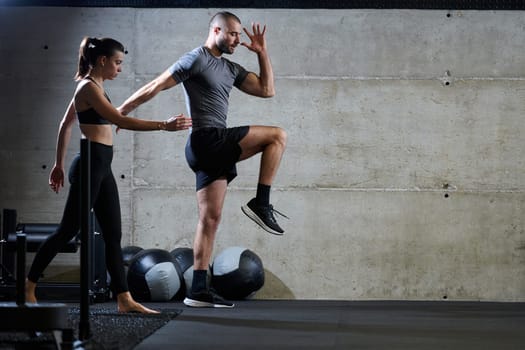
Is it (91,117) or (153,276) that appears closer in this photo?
(91,117)

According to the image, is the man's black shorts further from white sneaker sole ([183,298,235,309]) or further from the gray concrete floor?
the gray concrete floor

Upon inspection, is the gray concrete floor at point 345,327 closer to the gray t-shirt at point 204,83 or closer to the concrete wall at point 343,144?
the concrete wall at point 343,144

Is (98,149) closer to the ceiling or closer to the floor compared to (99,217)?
closer to the ceiling

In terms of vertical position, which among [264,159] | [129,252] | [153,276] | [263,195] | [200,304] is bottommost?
[200,304]

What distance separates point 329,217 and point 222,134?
6.13 feet

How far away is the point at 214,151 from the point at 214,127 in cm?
16

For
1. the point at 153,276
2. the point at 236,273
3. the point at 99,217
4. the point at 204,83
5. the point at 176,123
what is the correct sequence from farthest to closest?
the point at 236,273, the point at 153,276, the point at 204,83, the point at 99,217, the point at 176,123

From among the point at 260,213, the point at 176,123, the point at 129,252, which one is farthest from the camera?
the point at 129,252

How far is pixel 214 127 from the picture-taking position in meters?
5.57

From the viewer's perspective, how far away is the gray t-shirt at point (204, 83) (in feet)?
18.3

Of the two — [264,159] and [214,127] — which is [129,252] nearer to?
[214,127]

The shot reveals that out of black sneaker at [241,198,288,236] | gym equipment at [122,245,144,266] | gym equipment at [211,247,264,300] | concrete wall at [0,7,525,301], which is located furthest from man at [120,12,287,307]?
concrete wall at [0,7,525,301]

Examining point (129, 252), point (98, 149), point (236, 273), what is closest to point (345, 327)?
point (98, 149)

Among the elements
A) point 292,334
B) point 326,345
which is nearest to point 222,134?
point 292,334
